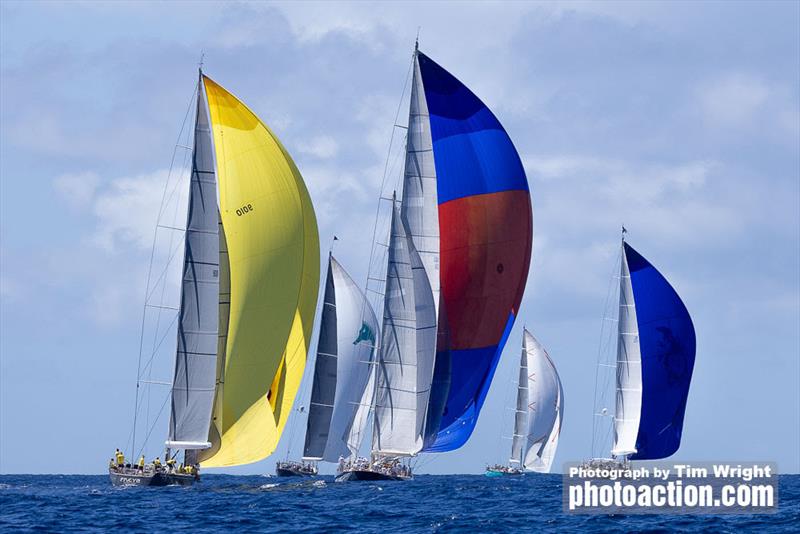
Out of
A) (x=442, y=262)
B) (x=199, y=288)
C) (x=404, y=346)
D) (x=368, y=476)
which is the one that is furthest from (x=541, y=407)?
(x=199, y=288)

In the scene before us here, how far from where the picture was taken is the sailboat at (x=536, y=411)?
81.4 metres

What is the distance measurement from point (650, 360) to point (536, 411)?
20.3 m

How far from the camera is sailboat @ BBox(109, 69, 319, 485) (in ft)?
151

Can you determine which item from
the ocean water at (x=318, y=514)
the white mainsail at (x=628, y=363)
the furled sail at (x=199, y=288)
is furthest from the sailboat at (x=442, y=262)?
the white mainsail at (x=628, y=363)

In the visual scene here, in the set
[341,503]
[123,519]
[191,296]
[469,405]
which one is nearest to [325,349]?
[469,405]

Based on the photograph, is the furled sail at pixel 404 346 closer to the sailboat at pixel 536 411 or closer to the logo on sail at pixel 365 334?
the logo on sail at pixel 365 334

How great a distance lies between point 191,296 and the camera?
151ft

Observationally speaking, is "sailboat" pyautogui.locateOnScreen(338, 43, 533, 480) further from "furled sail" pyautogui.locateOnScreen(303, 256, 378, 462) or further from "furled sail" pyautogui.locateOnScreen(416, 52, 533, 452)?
"furled sail" pyautogui.locateOnScreen(303, 256, 378, 462)

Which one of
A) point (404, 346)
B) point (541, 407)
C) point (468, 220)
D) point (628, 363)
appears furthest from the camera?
point (541, 407)

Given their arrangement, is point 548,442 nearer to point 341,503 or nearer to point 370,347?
point 370,347

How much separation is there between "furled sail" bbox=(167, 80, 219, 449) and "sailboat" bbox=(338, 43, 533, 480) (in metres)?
7.40

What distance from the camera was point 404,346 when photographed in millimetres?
51125

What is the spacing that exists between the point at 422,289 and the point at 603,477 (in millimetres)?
17783

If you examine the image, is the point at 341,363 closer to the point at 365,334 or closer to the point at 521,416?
the point at 365,334
